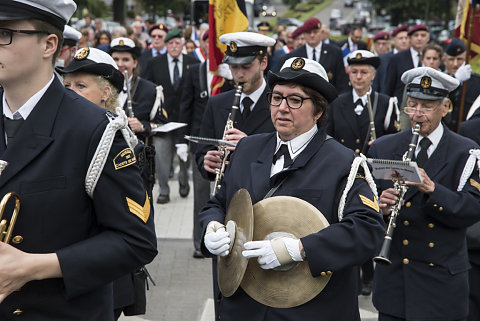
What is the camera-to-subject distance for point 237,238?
3.64 m

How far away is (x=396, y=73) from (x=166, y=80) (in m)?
3.78

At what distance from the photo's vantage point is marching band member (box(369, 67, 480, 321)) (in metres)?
4.83

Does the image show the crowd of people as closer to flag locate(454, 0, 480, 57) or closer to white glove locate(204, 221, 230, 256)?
white glove locate(204, 221, 230, 256)

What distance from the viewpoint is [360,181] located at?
3.71 metres

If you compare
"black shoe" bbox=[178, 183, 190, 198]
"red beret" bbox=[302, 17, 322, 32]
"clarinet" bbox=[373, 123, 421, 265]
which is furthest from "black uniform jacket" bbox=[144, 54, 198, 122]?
"clarinet" bbox=[373, 123, 421, 265]

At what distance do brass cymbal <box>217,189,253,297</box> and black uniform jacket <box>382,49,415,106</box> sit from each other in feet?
26.4

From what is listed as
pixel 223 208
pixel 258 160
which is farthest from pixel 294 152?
pixel 223 208

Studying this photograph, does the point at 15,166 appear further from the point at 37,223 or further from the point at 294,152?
the point at 294,152

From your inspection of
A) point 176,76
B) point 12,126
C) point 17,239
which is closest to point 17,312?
point 17,239

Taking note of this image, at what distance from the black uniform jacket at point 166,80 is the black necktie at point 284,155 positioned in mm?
8557

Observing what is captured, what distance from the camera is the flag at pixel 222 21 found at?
749 cm

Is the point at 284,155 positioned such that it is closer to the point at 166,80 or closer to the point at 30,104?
the point at 30,104

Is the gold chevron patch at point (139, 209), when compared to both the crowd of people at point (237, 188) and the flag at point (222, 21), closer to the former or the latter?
the crowd of people at point (237, 188)

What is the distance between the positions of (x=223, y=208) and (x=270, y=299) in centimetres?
71
